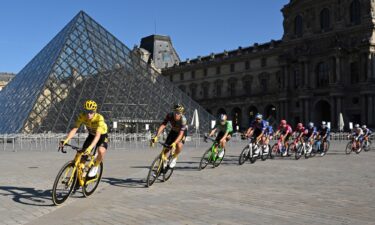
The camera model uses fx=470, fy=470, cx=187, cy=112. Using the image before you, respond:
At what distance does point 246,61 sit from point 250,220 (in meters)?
59.9

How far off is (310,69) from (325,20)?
5533mm

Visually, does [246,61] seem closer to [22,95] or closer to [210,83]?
[210,83]

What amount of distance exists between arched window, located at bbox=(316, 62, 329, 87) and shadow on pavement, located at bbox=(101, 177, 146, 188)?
45025 millimetres

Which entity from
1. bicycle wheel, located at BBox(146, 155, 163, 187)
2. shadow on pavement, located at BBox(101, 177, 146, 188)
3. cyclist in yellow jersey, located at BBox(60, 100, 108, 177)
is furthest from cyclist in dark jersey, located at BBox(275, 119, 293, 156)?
cyclist in yellow jersey, located at BBox(60, 100, 108, 177)

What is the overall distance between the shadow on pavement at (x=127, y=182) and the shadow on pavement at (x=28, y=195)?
145cm

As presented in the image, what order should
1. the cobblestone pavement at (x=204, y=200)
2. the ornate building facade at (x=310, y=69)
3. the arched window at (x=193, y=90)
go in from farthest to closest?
1. the arched window at (x=193, y=90)
2. the ornate building facade at (x=310, y=69)
3. the cobblestone pavement at (x=204, y=200)

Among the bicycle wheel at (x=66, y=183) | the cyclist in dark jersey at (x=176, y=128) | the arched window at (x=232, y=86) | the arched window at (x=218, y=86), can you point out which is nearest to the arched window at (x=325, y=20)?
the arched window at (x=232, y=86)

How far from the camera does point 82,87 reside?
31.5m

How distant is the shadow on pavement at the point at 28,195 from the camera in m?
6.60

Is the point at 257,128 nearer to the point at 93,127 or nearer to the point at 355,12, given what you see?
the point at 93,127

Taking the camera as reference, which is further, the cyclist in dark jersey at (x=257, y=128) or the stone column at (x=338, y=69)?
the stone column at (x=338, y=69)

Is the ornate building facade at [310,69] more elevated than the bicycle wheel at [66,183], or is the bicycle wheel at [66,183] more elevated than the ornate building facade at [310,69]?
the ornate building facade at [310,69]

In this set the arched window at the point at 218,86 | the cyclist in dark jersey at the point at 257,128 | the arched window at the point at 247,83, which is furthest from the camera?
the arched window at the point at 218,86

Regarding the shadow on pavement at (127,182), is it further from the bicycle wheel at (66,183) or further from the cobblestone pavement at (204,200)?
the bicycle wheel at (66,183)
